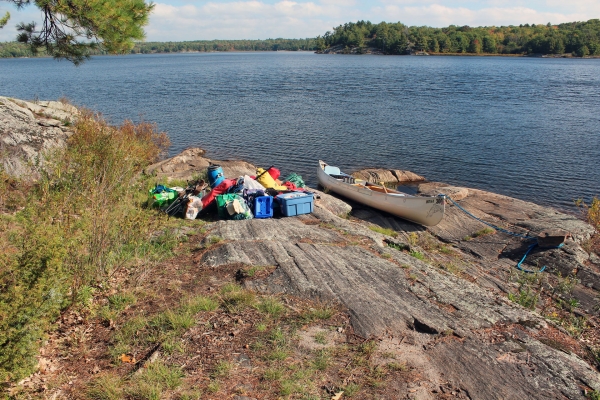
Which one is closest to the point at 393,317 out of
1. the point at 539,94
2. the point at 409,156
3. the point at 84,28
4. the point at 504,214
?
the point at 84,28

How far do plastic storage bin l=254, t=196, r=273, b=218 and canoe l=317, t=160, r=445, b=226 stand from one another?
5319mm

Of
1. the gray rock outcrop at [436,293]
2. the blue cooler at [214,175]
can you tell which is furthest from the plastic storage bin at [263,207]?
the blue cooler at [214,175]

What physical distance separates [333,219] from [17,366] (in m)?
8.95

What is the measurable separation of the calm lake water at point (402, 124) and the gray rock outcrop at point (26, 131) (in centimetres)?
1137

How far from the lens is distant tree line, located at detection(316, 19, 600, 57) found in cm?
10444

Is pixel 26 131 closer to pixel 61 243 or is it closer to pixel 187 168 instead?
pixel 187 168

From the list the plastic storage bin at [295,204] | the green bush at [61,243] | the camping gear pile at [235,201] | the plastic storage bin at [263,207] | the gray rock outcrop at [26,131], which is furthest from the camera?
the gray rock outcrop at [26,131]

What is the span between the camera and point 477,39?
122 m

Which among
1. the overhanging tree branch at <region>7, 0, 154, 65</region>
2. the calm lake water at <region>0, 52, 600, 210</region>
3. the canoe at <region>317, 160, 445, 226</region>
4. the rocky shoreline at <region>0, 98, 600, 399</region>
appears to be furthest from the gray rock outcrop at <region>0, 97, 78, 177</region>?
the calm lake water at <region>0, 52, 600, 210</region>

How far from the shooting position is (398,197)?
1548 cm

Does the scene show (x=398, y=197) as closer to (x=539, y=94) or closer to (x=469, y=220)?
(x=469, y=220)

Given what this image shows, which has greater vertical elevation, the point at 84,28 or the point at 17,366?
the point at 84,28

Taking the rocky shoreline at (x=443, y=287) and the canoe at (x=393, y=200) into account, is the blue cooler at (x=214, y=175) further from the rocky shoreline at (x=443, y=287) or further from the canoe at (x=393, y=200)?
the canoe at (x=393, y=200)

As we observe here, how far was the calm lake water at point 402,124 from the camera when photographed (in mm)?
23500
